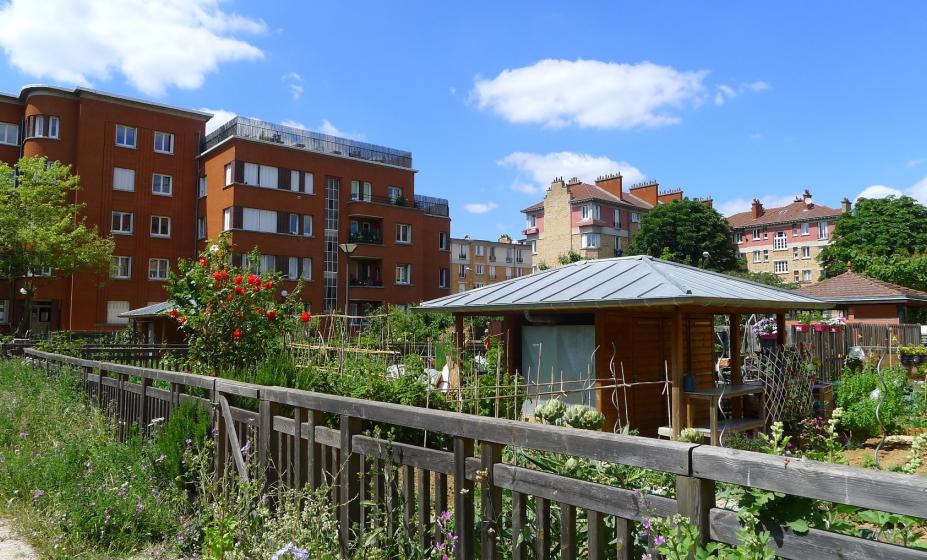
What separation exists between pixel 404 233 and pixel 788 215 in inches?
1950

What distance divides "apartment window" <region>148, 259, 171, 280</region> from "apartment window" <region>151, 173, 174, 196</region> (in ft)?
13.5

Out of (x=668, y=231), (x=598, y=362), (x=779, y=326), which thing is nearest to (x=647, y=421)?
(x=598, y=362)

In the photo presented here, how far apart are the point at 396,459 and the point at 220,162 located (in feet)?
128

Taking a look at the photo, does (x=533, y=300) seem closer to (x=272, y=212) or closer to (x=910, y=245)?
(x=272, y=212)

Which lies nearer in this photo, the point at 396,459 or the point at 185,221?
the point at 396,459

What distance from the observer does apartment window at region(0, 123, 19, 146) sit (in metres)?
37.0

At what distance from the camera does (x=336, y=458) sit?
360 cm

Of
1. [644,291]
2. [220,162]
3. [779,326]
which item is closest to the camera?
[644,291]

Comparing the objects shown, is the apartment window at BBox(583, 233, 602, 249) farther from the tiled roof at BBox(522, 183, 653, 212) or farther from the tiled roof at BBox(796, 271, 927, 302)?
the tiled roof at BBox(796, 271, 927, 302)

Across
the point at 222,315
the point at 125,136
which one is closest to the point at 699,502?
the point at 222,315

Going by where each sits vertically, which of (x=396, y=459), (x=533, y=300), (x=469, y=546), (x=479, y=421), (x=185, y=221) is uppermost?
(x=185, y=221)

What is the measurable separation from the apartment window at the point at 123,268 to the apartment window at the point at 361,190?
14.1 metres

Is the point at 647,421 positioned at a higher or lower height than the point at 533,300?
lower

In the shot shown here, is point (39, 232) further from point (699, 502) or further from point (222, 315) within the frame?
point (699, 502)
